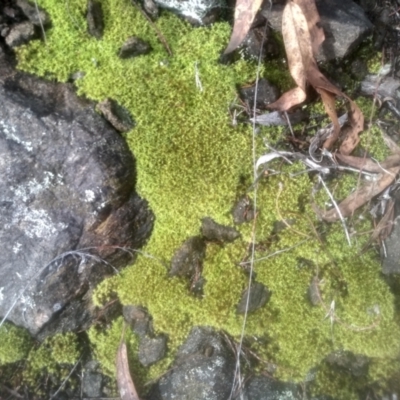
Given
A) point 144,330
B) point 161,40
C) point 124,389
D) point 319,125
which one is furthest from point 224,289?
point 161,40

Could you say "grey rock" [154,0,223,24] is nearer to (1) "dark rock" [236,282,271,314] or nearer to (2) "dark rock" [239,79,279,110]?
(2) "dark rock" [239,79,279,110]

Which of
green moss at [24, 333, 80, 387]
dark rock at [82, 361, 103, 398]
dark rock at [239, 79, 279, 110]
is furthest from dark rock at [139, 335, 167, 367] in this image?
dark rock at [239, 79, 279, 110]

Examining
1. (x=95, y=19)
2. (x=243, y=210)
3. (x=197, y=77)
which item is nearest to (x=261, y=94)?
(x=197, y=77)

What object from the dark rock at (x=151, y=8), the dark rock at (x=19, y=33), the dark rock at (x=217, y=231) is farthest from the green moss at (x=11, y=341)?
the dark rock at (x=151, y=8)

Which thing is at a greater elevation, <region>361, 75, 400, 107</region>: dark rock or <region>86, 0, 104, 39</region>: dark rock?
<region>86, 0, 104, 39</region>: dark rock

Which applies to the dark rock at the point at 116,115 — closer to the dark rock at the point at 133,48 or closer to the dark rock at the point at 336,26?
the dark rock at the point at 133,48

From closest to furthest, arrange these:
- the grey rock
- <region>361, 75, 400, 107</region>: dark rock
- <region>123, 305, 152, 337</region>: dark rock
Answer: the grey rock → <region>361, 75, 400, 107</region>: dark rock → <region>123, 305, 152, 337</region>: dark rock

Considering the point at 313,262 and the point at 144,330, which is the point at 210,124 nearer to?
the point at 313,262
